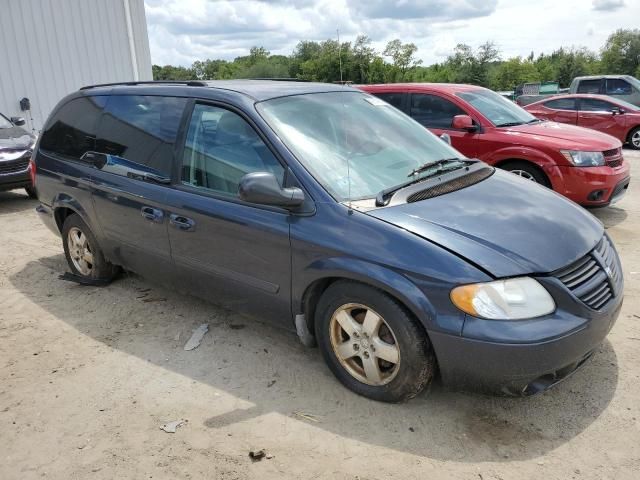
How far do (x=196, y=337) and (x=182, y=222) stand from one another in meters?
0.86

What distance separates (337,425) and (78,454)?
4.33 ft

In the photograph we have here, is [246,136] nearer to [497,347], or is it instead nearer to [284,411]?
[284,411]

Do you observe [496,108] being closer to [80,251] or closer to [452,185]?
[452,185]

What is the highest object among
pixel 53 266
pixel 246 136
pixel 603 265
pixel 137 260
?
pixel 246 136

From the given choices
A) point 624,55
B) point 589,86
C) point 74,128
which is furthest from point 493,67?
point 74,128

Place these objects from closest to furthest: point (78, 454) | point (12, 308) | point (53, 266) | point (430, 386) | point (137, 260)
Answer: point (78, 454) → point (430, 386) → point (137, 260) → point (12, 308) → point (53, 266)

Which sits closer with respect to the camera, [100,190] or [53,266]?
[100,190]

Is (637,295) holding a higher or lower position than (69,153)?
lower

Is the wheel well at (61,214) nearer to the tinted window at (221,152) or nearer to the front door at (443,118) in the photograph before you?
the tinted window at (221,152)

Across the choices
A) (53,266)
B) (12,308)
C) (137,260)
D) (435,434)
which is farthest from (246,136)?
(53,266)

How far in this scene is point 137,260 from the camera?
4.26m

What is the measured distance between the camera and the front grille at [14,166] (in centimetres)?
821

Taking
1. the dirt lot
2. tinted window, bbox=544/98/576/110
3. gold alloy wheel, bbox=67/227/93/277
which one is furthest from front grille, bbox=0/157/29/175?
tinted window, bbox=544/98/576/110

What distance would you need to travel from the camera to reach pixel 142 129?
13.3 ft
